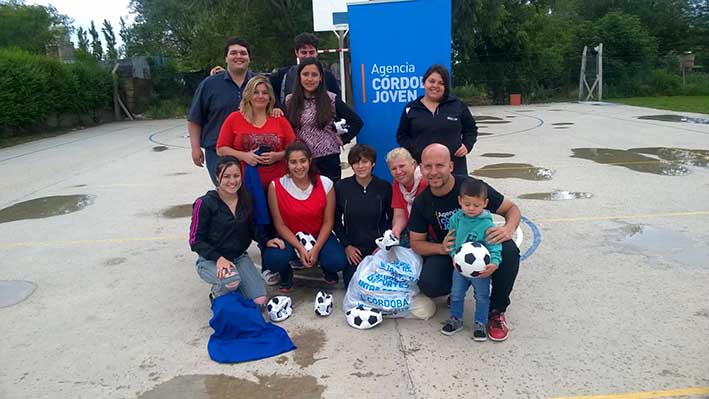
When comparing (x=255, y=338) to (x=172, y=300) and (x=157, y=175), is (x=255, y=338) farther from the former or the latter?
(x=157, y=175)

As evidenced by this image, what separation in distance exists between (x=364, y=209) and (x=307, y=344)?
38.6 inches

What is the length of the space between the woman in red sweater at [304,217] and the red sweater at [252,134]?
0.22m

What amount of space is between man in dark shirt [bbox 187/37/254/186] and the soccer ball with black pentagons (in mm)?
1914

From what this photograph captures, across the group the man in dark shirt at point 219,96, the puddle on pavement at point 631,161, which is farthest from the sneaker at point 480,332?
the puddle on pavement at point 631,161

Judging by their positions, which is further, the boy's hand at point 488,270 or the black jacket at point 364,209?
the black jacket at point 364,209

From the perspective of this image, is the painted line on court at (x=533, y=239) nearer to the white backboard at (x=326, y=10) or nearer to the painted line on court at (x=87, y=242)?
the painted line on court at (x=87, y=242)

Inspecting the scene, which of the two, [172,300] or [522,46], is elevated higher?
[522,46]

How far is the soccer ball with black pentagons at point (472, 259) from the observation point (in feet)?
9.04

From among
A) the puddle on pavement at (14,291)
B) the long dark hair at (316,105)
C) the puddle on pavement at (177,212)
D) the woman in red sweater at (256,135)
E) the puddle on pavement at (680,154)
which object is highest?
the long dark hair at (316,105)

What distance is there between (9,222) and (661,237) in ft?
21.8

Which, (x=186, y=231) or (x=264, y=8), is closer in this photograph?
(x=186, y=231)

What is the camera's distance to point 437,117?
3.69 m

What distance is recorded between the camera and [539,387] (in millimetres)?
2406

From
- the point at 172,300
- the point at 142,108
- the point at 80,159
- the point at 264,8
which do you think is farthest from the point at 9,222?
the point at 142,108
